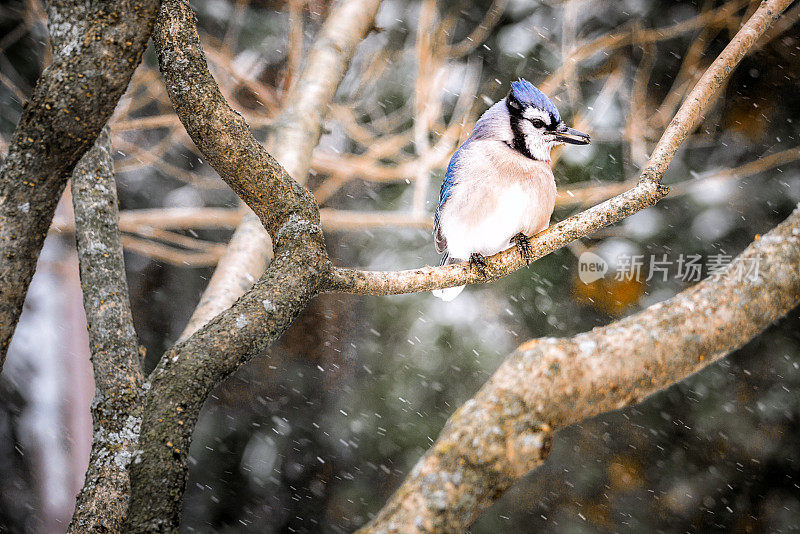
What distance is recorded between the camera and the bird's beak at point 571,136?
1.51 meters

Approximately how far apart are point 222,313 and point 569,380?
446 mm

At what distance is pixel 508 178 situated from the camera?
67.4 inches

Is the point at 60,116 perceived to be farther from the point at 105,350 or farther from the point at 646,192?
the point at 646,192

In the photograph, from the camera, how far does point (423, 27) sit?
2.68m

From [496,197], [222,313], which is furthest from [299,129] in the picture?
[222,313]

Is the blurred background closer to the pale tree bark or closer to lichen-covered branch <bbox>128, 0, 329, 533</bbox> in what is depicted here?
the pale tree bark

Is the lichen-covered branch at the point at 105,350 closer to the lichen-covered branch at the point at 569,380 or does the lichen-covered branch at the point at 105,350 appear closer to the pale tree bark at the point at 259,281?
the pale tree bark at the point at 259,281

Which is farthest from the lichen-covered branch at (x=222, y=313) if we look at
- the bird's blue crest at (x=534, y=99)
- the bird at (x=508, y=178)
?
the bird's blue crest at (x=534, y=99)

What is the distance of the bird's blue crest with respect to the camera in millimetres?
1671

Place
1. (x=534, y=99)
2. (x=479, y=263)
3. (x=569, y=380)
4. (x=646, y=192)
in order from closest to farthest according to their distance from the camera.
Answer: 1. (x=569, y=380)
2. (x=646, y=192)
3. (x=479, y=263)
4. (x=534, y=99)

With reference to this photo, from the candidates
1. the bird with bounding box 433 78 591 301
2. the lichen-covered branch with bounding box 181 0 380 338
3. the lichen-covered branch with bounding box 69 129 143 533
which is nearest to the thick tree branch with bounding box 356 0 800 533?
the lichen-covered branch with bounding box 69 129 143 533

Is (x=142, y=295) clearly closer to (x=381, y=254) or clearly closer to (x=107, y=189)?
(x=381, y=254)

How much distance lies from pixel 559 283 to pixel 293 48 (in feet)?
5.62

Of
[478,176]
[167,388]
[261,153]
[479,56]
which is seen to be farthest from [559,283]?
[167,388]
